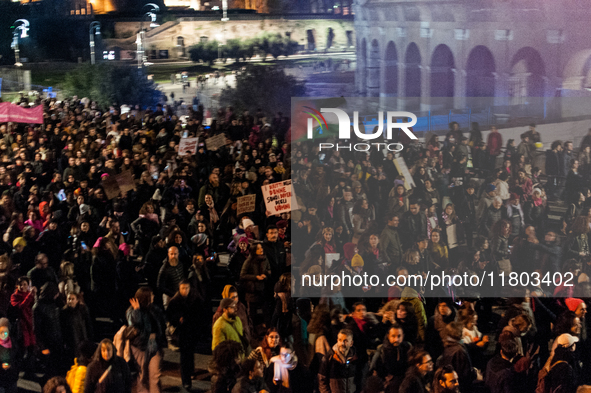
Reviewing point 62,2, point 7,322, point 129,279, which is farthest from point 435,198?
point 62,2

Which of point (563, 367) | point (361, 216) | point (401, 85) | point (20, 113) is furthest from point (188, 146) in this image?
point (401, 85)

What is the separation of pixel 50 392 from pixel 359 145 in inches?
320

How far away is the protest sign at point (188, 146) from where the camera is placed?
13969 millimetres

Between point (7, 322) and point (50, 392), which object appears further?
point (7, 322)

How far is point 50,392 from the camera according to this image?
5840 millimetres

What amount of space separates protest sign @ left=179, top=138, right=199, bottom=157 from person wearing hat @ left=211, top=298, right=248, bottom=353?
24.0ft

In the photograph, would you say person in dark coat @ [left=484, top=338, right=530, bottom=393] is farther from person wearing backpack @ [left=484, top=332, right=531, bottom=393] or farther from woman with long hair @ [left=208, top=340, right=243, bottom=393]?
woman with long hair @ [left=208, top=340, right=243, bottom=393]

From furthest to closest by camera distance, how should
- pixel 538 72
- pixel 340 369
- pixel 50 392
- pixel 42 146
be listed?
pixel 538 72 → pixel 42 146 → pixel 340 369 → pixel 50 392

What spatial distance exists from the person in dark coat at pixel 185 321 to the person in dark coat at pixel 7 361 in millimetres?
1463

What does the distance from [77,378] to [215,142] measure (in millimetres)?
8231

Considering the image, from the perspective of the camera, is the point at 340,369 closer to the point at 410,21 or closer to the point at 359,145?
the point at 359,145

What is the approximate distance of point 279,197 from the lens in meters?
9.99

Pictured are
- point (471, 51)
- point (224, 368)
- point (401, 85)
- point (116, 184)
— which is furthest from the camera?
point (401, 85)

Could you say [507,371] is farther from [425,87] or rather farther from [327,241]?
[425,87]
